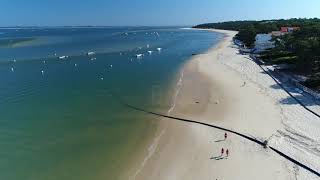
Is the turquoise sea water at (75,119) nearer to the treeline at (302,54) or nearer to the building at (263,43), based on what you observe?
the treeline at (302,54)

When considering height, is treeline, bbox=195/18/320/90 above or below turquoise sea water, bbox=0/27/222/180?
above

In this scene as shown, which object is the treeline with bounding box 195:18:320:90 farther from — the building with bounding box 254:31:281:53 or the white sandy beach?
the white sandy beach

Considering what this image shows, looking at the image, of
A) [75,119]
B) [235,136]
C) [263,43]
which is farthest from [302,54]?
[263,43]

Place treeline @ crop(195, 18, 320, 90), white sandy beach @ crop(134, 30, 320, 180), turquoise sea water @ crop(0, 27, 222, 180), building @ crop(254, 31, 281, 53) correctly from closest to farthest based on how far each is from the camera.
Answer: white sandy beach @ crop(134, 30, 320, 180), turquoise sea water @ crop(0, 27, 222, 180), treeline @ crop(195, 18, 320, 90), building @ crop(254, 31, 281, 53)

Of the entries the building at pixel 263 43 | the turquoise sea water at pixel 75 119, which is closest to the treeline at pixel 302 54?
the building at pixel 263 43

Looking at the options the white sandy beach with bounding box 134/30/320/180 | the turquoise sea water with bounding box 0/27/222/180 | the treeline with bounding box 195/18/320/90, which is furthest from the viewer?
the treeline with bounding box 195/18/320/90

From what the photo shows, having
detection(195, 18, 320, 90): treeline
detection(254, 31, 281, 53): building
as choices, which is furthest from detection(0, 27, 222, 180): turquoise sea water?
detection(254, 31, 281, 53): building

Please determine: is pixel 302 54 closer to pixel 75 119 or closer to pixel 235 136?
pixel 235 136

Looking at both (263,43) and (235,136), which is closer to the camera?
Answer: (235,136)

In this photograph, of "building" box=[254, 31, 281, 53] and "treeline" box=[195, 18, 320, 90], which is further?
"building" box=[254, 31, 281, 53]

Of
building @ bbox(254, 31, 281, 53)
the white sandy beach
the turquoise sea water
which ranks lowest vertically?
the turquoise sea water
